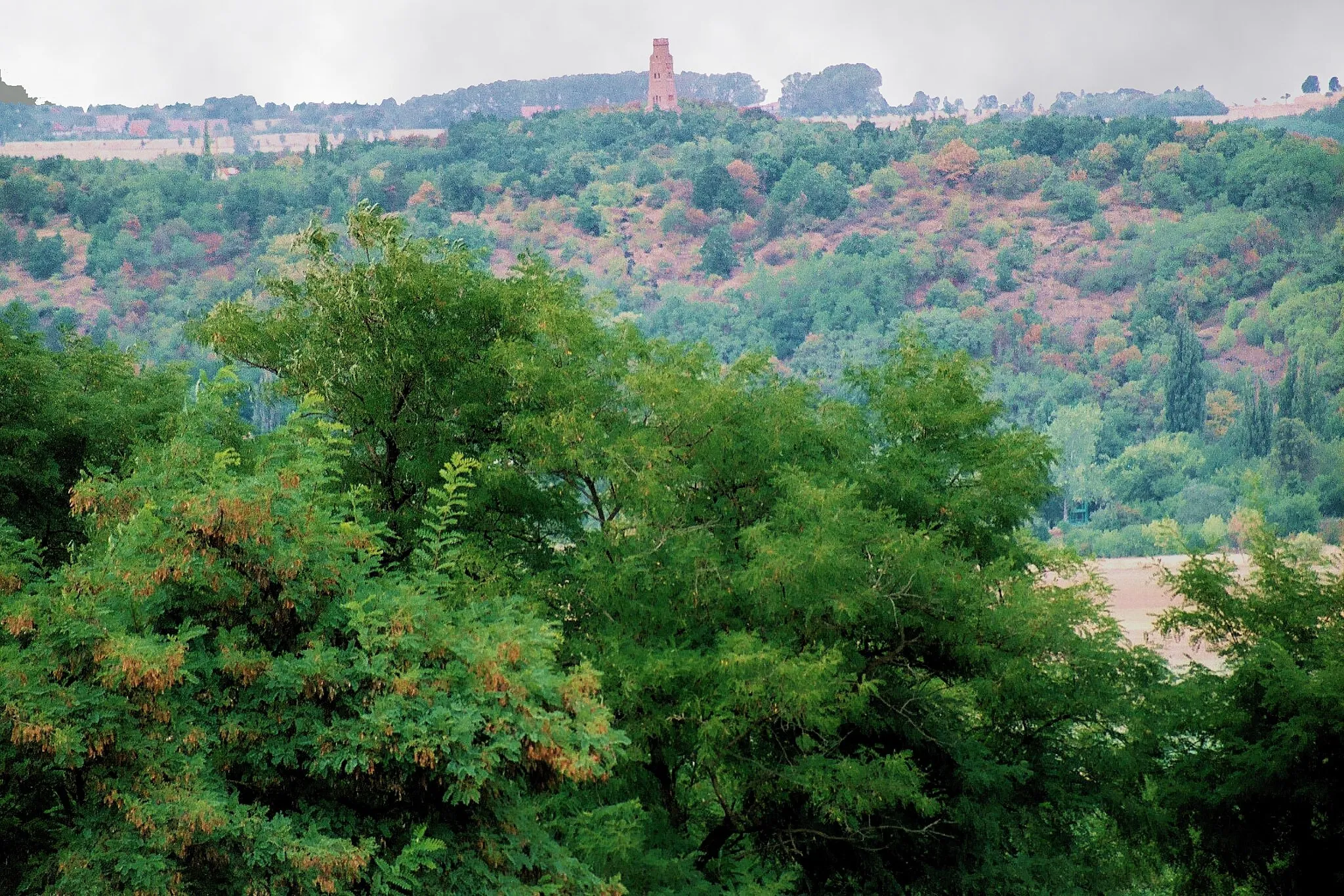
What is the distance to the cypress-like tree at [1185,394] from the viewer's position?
98.9 meters

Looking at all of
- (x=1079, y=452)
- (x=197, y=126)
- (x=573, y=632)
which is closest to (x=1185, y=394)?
(x=1079, y=452)

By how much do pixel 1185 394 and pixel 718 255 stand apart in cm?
5079

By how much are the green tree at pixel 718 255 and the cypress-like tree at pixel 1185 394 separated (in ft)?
160

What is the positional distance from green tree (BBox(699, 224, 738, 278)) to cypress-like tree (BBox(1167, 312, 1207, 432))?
160ft

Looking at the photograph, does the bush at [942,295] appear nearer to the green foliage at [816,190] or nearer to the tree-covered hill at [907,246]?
the tree-covered hill at [907,246]

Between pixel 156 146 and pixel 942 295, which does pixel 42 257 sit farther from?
pixel 942 295

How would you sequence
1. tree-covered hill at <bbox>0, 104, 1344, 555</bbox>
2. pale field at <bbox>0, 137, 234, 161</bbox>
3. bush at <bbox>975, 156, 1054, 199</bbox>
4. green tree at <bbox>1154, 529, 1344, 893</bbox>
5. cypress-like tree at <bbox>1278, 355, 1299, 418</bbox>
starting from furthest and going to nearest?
1. pale field at <bbox>0, 137, 234, 161</bbox>
2. bush at <bbox>975, 156, 1054, 199</bbox>
3. tree-covered hill at <bbox>0, 104, 1344, 555</bbox>
4. cypress-like tree at <bbox>1278, 355, 1299, 418</bbox>
5. green tree at <bbox>1154, 529, 1344, 893</bbox>

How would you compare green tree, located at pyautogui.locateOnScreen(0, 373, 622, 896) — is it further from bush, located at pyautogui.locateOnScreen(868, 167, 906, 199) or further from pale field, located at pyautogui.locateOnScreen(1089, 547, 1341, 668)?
bush, located at pyautogui.locateOnScreen(868, 167, 906, 199)

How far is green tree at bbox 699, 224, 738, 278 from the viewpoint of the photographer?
138250 millimetres

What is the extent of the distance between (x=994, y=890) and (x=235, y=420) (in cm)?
937

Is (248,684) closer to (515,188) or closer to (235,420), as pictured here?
(235,420)

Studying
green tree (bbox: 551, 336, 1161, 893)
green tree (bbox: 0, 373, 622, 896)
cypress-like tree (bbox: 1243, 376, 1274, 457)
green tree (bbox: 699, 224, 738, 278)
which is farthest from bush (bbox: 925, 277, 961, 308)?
green tree (bbox: 0, 373, 622, 896)

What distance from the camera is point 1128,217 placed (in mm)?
142625

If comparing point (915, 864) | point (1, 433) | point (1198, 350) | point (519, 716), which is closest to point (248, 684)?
point (519, 716)
